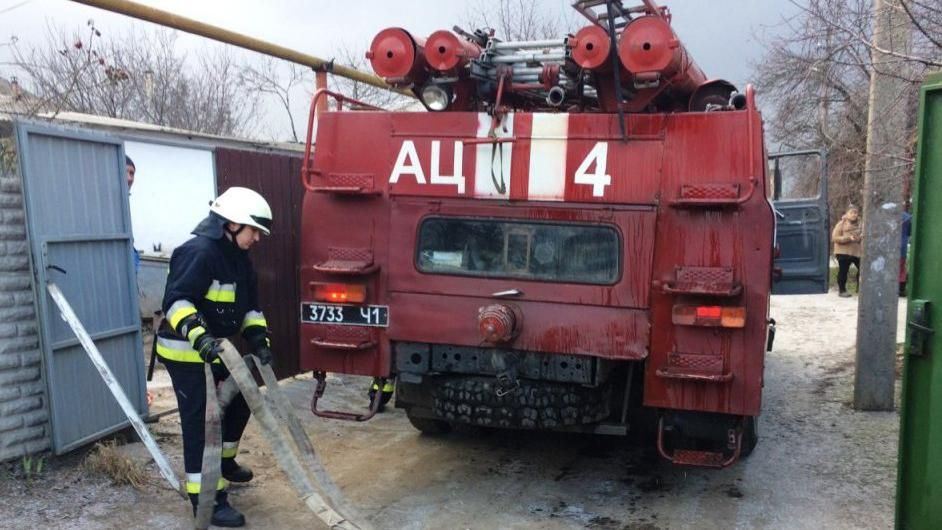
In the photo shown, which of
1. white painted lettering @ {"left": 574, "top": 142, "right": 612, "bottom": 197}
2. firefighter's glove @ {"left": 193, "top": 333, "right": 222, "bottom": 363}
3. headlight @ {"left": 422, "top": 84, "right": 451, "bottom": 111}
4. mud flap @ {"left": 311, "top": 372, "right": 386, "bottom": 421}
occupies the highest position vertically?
headlight @ {"left": 422, "top": 84, "right": 451, "bottom": 111}

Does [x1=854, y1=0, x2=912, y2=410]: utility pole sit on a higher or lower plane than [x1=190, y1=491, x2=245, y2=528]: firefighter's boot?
higher

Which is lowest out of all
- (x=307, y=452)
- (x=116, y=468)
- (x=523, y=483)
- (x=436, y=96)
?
(x=523, y=483)

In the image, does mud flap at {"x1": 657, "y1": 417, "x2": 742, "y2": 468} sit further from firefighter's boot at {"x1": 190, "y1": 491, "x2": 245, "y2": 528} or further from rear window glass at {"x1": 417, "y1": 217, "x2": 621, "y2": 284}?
firefighter's boot at {"x1": 190, "y1": 491, "x2": 245, "y2": 528}

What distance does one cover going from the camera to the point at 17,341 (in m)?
4.44

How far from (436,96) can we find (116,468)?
A: 9.74 feet

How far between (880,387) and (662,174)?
12.2ft

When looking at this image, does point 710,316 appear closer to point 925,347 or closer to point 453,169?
point 925,347

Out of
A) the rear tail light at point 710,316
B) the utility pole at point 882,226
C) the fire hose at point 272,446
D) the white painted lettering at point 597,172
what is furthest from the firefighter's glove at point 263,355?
the utility pole at point 882,226

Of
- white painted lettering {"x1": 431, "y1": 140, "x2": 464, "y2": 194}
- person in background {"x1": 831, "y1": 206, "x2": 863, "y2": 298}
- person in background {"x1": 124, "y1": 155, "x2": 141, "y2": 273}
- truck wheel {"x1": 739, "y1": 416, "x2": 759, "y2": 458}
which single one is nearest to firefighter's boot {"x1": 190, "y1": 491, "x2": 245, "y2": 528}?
person in background {"x1": 124, "y1": 155, "x2": 141, "y2": 273}

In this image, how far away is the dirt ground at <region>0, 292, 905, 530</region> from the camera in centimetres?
429

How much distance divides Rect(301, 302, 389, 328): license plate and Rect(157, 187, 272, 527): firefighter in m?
0.46

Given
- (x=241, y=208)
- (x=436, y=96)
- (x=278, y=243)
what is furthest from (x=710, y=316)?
(x=278, y=243)

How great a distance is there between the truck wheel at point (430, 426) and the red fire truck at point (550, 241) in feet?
2.44

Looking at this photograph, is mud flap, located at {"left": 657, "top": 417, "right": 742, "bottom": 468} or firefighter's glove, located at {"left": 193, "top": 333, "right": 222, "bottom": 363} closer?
firefighter's glove, located at {"left": 193, "top": 333, "right": 222, "bottom": 363}
